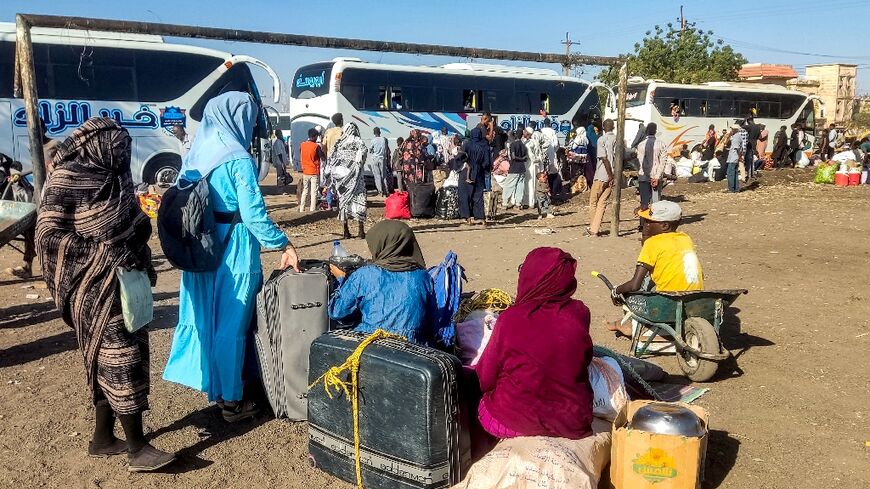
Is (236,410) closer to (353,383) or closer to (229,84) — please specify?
(353,383)

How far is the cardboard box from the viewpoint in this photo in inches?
126

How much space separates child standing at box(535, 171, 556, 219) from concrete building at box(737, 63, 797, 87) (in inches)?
1554

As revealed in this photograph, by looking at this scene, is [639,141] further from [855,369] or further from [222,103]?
[222,103]

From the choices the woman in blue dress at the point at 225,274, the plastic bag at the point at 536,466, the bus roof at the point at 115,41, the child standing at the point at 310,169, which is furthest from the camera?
the bus roof at the point at 115,41

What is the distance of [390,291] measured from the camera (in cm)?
377

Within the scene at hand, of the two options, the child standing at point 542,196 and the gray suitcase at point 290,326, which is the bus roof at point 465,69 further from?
the gray suitcase at point 290,326

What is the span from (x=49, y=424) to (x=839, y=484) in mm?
4414

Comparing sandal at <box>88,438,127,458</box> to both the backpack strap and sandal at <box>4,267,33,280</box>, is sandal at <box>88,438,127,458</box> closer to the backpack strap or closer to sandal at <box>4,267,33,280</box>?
the backpack strap

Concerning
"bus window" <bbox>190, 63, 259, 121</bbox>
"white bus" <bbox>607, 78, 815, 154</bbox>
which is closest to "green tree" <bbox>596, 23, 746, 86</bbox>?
"white bus" <bbox>607, 78, 815, 154</bbox>

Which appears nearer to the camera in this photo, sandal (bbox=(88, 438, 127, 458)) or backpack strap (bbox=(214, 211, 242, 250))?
sandal (bbox=(88, 438, 127, 458))

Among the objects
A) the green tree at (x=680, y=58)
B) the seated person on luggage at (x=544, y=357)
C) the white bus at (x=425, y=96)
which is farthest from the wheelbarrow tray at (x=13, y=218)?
the green tree at (x=680, y=58)

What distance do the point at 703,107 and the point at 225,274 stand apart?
2660 centimetres

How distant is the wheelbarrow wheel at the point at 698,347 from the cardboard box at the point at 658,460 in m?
1.61

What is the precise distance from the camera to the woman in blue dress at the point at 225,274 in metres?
3.94
